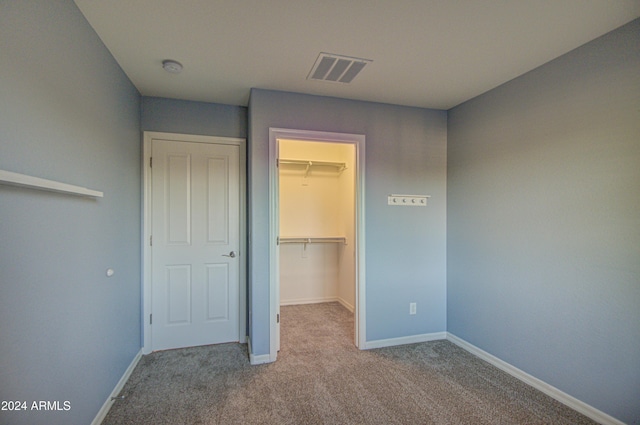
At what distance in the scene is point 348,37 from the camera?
6.25ft

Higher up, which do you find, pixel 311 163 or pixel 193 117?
pixel 193 117

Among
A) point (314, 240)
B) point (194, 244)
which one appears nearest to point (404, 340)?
point (314, 240)

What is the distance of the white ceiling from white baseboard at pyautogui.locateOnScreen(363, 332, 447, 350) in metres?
2.46

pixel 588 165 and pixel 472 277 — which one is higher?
pixel 588 165

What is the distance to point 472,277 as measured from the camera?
113 inches

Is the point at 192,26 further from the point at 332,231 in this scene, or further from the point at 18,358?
the point at 332,231

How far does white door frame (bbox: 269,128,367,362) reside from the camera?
2680 mm

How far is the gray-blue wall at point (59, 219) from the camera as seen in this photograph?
1.13 meters

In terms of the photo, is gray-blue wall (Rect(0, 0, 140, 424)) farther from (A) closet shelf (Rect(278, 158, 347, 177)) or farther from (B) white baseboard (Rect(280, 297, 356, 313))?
(B) white baseboard (Rect(280, 297, 356, 313))

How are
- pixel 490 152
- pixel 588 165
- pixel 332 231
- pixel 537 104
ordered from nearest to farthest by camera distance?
pixel 588 165
pixel 537 104
pixel 490 152
pixel 332 231

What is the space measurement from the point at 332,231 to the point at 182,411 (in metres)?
2.98

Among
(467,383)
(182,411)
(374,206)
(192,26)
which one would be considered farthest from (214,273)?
(467,383)

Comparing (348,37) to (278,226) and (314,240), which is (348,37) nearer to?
(278,226)

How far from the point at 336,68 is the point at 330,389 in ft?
8.14
